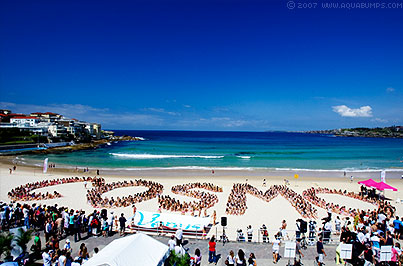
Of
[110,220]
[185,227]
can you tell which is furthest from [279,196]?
[110,220]

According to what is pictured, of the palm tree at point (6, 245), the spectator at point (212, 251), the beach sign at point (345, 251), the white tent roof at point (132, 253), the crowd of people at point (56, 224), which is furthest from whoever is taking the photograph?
the crowd of people at point (56, 224)

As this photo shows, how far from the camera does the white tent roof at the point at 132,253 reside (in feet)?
20.1

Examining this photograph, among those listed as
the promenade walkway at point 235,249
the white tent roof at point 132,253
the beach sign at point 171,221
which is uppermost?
the white tent roof at point 132,253

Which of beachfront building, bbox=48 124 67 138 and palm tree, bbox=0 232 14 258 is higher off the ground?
beachfront building, bbox=48 124 67 138

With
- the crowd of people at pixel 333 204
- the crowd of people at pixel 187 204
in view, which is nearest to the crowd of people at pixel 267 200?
the crowd of people at pixel 333 204

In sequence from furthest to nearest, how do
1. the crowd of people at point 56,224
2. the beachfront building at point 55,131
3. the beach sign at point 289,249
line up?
1. the beachfront building at point 55,131
2. the crowd of people at point 56,224
3. the beach sign at point 289,249

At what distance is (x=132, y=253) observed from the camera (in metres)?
6.55

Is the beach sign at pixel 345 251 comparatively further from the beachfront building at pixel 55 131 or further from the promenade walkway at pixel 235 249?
the beachfront building at pixel 55 131

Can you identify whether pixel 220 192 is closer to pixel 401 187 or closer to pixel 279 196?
pixel 279 196

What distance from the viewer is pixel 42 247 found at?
30.3 feet

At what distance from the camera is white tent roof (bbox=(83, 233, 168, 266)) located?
6133 mm

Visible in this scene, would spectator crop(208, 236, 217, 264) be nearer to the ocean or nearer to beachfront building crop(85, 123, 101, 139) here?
the ocean

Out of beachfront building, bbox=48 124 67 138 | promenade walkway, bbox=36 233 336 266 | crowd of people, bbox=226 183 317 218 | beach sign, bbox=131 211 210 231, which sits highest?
beachfront building, bbox=48 124 67 138

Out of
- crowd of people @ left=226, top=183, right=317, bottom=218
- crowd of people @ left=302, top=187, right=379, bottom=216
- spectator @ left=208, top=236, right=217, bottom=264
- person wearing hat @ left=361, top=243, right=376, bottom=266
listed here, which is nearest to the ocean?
Result: crowd of people @ left=302, top=187, right=379, bottom=216
